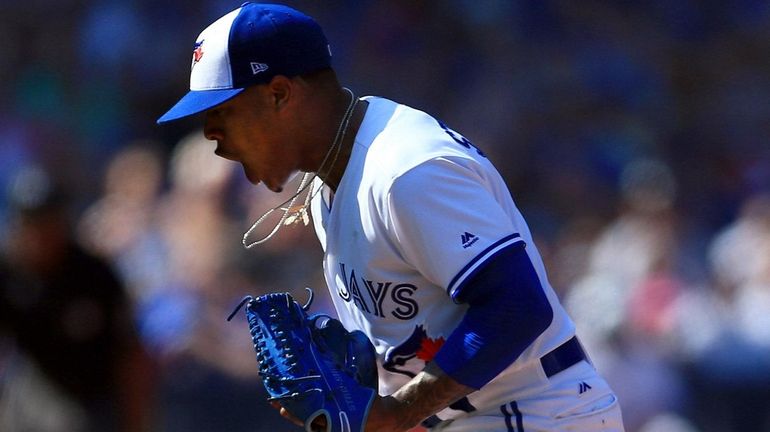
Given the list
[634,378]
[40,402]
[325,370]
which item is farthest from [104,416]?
[325,370]

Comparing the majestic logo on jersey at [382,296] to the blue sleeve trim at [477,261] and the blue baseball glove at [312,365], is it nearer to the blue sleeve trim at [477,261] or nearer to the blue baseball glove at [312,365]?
the blue baseball glove at [312,365]

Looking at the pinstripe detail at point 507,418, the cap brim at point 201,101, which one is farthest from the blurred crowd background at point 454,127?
the pinstripe detail at point 507,418

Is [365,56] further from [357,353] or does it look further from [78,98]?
[357,353]

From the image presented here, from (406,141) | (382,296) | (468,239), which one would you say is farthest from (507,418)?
(406,141)

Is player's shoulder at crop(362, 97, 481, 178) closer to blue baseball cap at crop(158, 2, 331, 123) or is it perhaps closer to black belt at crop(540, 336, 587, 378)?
blue baseball cap at crop(158, 2, 331, 123)

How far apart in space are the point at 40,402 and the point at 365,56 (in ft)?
15.7

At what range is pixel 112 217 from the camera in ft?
26.0

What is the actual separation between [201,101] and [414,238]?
2.16 ft

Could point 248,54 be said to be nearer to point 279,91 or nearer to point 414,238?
point 279,91

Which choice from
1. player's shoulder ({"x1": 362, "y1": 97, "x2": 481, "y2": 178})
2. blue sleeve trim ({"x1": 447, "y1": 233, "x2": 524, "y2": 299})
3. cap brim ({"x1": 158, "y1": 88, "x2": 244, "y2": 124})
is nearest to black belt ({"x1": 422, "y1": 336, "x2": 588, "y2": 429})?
blue sleeve trim ({"x1": 447, "y1": 233, "x2": 524, "y2": 299})

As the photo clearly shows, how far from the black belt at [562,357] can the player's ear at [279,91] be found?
0.91m

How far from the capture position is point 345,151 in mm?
3271

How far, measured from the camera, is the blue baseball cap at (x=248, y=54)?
3.15 m

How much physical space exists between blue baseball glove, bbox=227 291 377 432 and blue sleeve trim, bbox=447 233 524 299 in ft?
1.07
